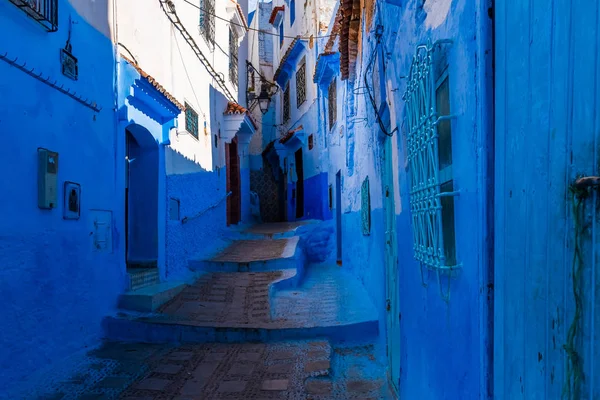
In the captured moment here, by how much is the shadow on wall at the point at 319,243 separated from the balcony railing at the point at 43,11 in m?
8.39

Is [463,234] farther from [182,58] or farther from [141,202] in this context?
[182,58]

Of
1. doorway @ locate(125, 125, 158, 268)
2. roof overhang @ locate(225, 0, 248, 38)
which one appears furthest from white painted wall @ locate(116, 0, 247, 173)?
doorway @ locate(125, 125, 158, 268)

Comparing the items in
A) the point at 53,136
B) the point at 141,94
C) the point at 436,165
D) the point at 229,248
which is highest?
the point at 141,94

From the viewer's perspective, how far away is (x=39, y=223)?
15.5 feet

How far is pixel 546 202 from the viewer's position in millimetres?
1303

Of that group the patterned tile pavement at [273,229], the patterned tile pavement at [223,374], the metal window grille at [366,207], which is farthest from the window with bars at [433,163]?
the patterned tile pavement at [273,229]

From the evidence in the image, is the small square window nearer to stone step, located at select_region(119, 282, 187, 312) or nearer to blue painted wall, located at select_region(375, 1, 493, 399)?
stone step, located at select_region(119, 282, 187, 312)

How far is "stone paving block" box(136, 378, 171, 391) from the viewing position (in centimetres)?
445

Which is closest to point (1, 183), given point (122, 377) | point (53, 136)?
point (53, 136)

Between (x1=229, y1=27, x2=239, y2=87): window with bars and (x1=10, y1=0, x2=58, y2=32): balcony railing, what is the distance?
379 inches

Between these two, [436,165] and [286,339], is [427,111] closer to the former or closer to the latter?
[436,165]

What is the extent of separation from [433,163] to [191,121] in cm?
828

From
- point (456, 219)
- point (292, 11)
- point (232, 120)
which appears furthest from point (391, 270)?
point (292, 11)

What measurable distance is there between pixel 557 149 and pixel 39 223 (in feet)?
15.8
